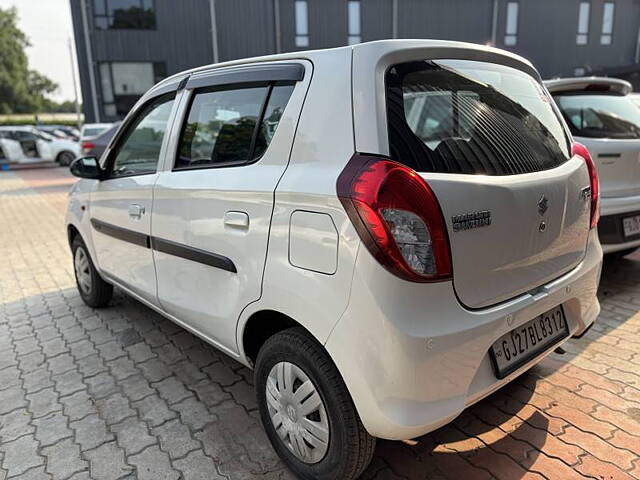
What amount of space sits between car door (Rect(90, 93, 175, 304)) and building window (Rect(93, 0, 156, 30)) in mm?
22933

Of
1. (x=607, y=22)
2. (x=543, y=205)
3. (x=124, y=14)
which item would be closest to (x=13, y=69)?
(x=124, y=14)

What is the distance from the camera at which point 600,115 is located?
13.0 ft

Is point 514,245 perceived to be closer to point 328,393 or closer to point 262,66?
point 328,393

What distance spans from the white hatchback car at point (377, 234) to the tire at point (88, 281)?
1.76 m

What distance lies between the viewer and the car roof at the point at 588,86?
13.0 ft

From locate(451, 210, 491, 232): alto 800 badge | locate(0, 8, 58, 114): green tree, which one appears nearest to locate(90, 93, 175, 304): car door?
locate(451, 210, 491, 232): alto 800 badge

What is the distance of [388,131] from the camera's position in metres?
1.69

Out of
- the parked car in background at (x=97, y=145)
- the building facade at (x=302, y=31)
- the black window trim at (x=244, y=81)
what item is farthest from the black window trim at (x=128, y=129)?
the building facade at (x=302, y=31)

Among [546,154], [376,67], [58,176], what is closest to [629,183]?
[546,154]

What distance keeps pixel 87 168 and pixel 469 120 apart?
2.63 meters

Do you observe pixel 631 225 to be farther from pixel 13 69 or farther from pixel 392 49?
pixel 13 69

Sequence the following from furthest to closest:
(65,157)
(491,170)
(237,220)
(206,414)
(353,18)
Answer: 1. (353,18)
2. (65,157)
3. (206,414)
4. (237,220)
5. (491,170)

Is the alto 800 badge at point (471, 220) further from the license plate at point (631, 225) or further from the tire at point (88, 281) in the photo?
the tire at point (88, 281)

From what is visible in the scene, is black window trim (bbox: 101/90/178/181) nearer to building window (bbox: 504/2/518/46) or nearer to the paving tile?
the paving tile
